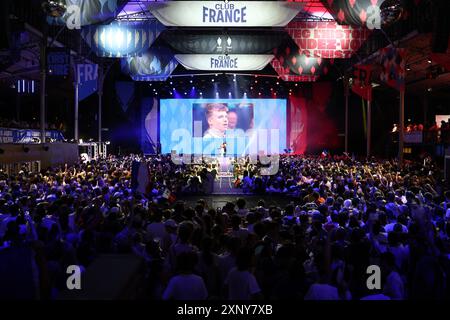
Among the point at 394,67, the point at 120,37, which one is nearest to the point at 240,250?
the point at 394,67

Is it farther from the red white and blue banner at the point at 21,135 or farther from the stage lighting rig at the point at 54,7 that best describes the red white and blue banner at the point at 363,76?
the red white and blue banner at the point at 21,135

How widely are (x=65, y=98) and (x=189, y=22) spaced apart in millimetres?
29875

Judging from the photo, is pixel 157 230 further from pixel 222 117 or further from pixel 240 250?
pixel 222 117

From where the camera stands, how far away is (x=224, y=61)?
77.4 feet

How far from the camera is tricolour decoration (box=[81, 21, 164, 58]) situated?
19594mm

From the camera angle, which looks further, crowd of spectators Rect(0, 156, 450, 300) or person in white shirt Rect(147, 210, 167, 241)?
person in white shirt Rect(147, 210, 167, 241)

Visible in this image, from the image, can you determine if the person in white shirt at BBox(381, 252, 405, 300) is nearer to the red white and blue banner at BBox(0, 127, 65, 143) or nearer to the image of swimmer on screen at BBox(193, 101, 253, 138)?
the red white and blue banner at BBox(0, 127, 65, 143)

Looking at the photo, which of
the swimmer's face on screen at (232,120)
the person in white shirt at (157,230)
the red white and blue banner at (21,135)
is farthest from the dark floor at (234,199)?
the swimmer's face on screen at (232,120)

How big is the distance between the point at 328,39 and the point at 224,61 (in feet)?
19.6

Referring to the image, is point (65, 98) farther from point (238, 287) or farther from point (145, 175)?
point (238, 287)

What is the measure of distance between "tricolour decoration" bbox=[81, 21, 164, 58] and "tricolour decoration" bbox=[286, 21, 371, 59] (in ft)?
20.0

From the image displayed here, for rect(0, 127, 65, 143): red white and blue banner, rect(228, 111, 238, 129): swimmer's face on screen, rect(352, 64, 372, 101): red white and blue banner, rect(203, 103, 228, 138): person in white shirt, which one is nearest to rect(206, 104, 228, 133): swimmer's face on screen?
rect(203, 103, 228, 138): person in white shirt

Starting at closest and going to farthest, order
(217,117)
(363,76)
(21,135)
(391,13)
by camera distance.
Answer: (391,13) < (363,76) < (21,135) < (217,117)
